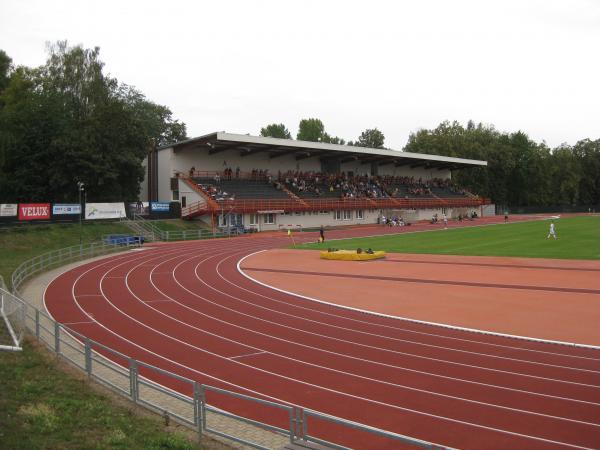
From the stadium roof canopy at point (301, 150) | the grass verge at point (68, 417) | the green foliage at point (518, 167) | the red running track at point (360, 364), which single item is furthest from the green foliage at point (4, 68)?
the green foliage at point (518, 167)

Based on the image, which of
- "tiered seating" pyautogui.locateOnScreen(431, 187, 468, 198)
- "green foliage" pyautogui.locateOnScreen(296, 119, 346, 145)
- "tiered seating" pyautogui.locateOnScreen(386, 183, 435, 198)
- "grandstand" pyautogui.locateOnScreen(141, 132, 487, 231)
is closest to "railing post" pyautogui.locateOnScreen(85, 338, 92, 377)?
"grandstand" pyautogui.locateOnScreen(141, 132, 487, 231)

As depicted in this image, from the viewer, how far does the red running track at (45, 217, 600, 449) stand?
8.74 meters

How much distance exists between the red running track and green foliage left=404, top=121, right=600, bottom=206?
89.3 m

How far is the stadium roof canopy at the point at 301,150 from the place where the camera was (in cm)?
5525

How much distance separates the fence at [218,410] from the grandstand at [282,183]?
39.9 metres

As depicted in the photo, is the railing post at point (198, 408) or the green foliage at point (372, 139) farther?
the green foliage at point (372, 139)

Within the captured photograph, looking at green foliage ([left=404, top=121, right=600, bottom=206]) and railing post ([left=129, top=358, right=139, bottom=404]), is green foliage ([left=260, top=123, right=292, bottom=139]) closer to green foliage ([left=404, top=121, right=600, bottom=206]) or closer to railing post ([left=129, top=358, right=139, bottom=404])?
green foliage ([left=404, top=121, right=600, bottom=206])

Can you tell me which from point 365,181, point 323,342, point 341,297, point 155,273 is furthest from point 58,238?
point 365,181

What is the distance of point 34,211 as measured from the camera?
39.9m

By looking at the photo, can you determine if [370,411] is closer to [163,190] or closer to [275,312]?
[275,312]

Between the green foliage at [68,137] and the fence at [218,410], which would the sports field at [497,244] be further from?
the fence at [218,410]

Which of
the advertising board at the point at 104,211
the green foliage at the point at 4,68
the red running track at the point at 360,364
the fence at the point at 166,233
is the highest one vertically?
the green foliage at the point at 4,68

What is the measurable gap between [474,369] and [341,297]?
937cm

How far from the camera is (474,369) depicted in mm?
11578
